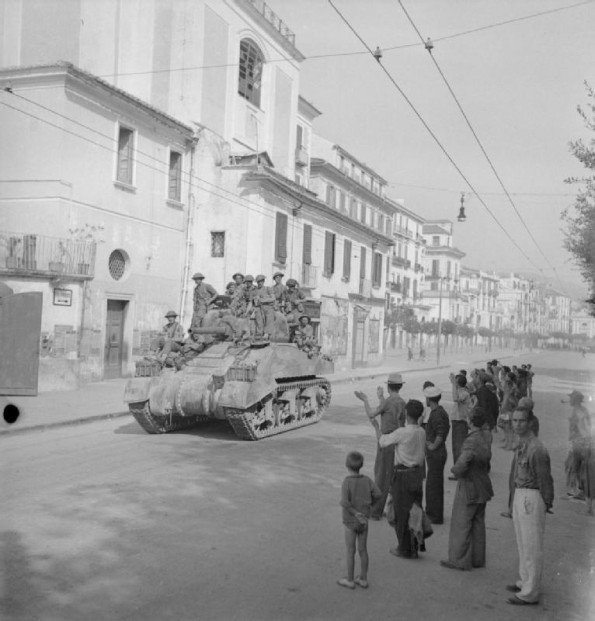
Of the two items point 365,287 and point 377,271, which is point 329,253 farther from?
point 377,271

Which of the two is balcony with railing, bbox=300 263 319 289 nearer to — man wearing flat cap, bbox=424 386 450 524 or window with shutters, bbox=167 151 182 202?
window with shutters, bbox=167 151 182 202

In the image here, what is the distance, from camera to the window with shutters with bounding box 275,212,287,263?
91.4 feet

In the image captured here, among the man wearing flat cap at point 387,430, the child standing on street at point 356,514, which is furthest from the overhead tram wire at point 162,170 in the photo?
the child standing on street at point 356,514

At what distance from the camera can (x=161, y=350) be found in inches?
513

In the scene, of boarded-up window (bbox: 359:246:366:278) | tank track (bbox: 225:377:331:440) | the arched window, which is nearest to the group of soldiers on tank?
tank track (bbox: 225:377:331:440)

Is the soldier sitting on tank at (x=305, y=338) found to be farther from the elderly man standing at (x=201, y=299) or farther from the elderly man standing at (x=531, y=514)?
the elderly man standing at (x=531, y=514)

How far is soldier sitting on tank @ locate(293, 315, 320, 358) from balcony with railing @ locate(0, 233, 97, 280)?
6.96m

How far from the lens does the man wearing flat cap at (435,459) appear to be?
753 cm

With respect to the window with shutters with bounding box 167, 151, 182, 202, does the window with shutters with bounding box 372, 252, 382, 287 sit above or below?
below

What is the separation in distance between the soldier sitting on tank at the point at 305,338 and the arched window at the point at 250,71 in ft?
56.2

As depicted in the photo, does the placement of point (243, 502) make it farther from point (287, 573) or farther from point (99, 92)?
point (99, 92)

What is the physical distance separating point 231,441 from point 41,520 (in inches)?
217

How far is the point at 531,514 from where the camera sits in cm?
543

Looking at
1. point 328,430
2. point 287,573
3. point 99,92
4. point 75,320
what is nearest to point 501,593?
point 287,573
